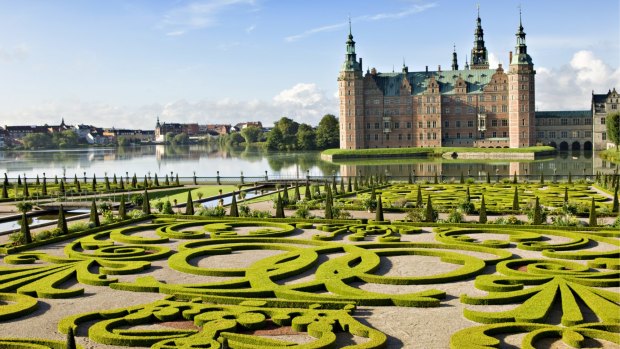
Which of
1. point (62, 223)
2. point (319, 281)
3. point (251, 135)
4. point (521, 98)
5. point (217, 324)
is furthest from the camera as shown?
point (251, 135)

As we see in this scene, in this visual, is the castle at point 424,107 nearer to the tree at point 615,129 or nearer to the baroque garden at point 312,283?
the tree at point 615,129

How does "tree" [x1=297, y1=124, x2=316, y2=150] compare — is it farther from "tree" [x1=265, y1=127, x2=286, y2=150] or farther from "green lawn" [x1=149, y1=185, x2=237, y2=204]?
"green lawn" [x1=149, y1=185, x2=237, y2=204]

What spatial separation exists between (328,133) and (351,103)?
606 inches

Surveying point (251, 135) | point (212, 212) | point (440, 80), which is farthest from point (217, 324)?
point (251, 135)

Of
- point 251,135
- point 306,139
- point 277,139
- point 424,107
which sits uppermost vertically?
point 424,107

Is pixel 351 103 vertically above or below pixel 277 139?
above

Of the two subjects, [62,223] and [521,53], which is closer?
[62,223]

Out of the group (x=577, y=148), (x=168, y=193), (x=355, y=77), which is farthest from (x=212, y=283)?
(x=577, y=148)

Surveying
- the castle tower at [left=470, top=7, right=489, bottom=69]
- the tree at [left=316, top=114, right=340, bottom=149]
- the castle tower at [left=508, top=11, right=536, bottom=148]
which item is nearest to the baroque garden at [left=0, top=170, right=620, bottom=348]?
the castle tower at [left=508, top=11, right=536, bottom=148]

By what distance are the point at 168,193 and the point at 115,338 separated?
31643mm

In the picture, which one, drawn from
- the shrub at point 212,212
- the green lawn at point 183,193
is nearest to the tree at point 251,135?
the green lawn at point 183,193

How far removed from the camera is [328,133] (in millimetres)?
123000

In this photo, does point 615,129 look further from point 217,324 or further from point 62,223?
point 217,324

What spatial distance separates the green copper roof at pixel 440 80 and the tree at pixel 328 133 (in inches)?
577
